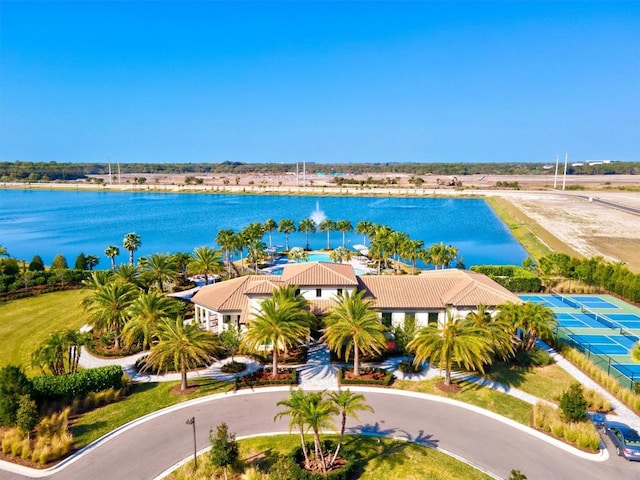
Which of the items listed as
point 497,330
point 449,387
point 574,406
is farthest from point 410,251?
point 574,406

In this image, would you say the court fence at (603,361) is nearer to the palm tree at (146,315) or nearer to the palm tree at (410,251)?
the palm tree at (410,251)

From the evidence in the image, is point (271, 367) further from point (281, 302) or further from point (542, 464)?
point (542, 464)

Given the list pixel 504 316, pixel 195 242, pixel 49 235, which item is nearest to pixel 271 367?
pixel 504 316

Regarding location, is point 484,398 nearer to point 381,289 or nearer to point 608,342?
point 381,289

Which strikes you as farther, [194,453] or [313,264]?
[313,264]

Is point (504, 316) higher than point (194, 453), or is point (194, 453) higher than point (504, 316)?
point (504, 316)

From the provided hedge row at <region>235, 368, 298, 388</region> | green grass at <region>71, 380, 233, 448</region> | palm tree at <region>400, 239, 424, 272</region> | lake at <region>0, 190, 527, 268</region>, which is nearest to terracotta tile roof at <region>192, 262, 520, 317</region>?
hedge row at <region>235, 368, 298, 388</region>

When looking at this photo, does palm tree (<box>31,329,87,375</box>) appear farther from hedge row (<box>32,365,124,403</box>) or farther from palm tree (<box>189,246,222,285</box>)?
palm tree (<box>189,246,222,285</box>)
